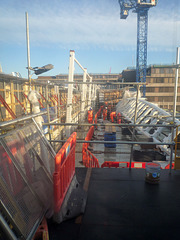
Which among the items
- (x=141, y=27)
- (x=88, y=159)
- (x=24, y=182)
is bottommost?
(x=88, y=159)

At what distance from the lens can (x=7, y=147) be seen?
1.91m

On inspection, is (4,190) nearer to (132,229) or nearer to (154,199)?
(132,229)

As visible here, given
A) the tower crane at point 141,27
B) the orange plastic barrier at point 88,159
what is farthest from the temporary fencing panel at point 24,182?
the tower crane at point 141,27

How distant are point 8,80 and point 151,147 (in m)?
8.99

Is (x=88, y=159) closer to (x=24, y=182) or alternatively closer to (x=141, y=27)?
(x=24, y=182)

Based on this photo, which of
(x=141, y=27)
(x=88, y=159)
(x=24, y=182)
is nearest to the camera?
(x=24, y=182)

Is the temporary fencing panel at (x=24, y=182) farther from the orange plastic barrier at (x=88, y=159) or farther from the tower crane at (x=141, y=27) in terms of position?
the tower crane at (x=141, y=27)

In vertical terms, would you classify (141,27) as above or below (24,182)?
above

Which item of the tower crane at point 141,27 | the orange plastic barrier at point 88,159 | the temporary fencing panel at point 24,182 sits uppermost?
the tower crane at point 141,27

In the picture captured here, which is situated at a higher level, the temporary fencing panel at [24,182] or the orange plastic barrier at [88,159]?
the temporary fencing panel at [24,182]

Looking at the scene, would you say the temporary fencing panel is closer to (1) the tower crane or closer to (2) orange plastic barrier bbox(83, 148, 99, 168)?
(2) orange plastic barrier bbox(83, 148, 99, 168)

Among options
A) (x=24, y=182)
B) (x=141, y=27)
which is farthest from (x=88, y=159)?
(x=141, y=27)

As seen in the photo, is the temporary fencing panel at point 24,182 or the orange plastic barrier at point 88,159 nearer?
the temporary fencing panel at point 24,182

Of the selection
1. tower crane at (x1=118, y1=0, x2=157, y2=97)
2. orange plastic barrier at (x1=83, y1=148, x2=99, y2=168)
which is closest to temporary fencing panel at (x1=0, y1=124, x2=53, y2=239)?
orange plastic barrier at (x1=83, y1=148, x2=99, y2=168)
